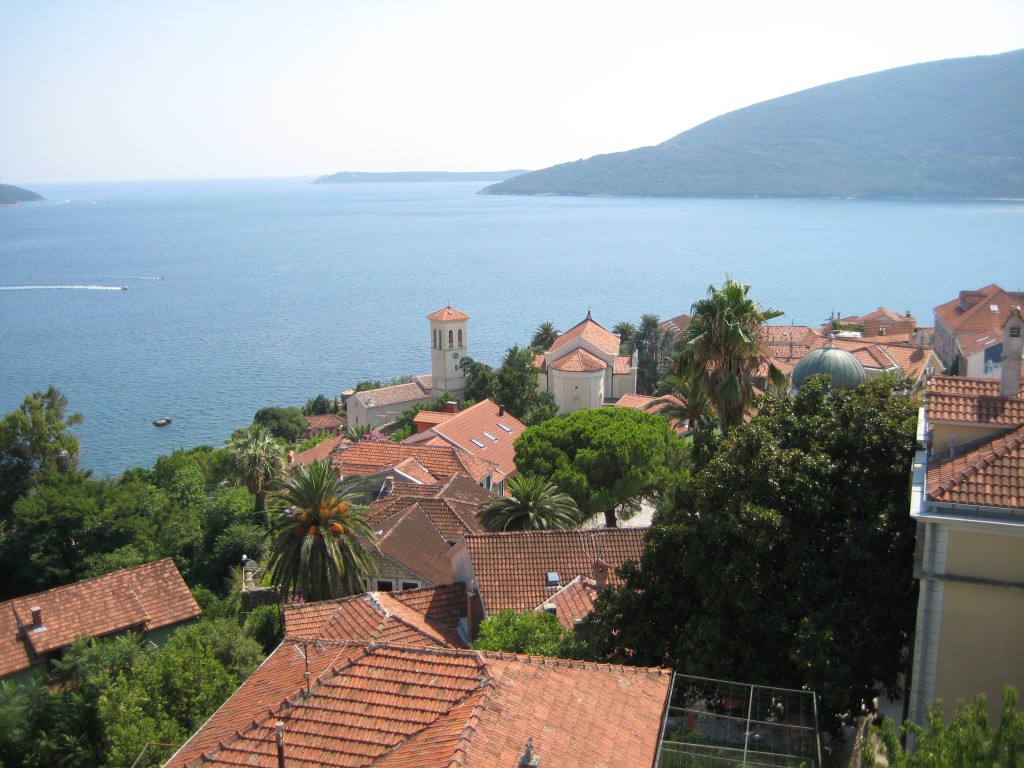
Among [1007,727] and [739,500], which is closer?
[1007,727]

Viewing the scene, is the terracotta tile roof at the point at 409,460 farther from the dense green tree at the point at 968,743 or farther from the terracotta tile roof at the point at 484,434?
the dense green tree at the point at 968,743

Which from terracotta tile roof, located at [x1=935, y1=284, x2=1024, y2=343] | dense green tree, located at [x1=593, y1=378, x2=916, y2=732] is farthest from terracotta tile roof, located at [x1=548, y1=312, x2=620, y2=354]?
dense green tree, located at [x1=593, y1=378, x2=916, y2=732]

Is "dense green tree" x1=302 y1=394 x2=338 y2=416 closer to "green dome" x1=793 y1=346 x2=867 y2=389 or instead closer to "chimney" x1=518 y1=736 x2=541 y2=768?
"green dome" x1=793 y1=346 x2=867 y2=389

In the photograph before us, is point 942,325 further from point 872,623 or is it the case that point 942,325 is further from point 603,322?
point 872,623

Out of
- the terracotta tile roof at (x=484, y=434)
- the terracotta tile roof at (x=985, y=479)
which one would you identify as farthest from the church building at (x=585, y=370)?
the terracotta tile roof at (x=985, y=479)

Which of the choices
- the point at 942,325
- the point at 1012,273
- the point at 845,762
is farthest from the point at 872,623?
the point at 1012,273

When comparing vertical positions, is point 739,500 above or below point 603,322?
above
